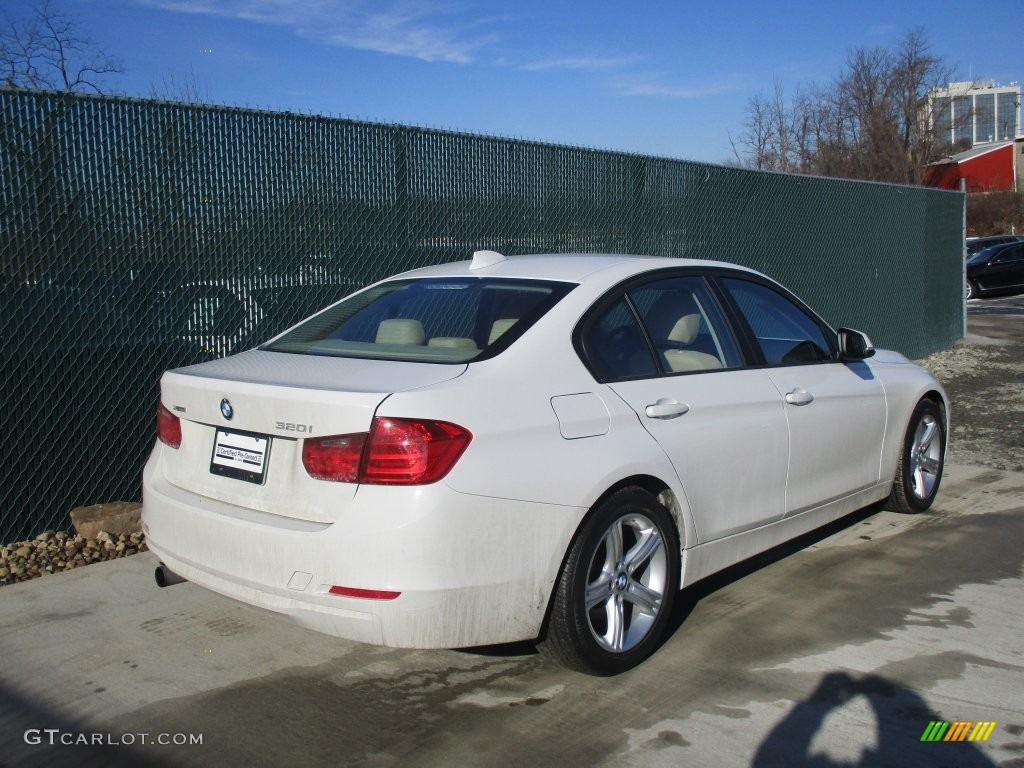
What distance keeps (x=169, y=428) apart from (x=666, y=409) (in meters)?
1.99

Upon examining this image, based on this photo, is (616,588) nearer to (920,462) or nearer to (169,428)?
(169,428)

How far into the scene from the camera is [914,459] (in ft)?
20.2

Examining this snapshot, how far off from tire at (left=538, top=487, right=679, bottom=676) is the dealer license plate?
3.73 ft

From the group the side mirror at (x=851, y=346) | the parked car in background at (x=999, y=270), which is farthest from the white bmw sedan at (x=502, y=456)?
the parked car in background at (x=999, y=270)

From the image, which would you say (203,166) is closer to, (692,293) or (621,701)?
(692,293)

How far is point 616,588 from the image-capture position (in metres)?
3.89

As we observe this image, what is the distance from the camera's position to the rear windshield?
3.97 m

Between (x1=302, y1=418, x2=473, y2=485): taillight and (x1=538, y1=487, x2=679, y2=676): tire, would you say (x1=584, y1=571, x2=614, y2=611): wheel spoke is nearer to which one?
(x1=538, y1=487, x2=679, y2=676): tire

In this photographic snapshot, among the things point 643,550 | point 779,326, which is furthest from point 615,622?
point 779,326

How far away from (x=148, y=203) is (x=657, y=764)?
4397mm

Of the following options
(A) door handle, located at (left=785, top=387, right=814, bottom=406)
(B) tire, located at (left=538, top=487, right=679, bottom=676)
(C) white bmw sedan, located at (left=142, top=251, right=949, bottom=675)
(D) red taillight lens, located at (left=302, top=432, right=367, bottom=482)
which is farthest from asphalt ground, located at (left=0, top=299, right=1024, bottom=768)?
(A) door handle, located at (left=785, top=387, right=814, bottom=406)

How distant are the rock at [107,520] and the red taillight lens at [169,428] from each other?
1.72 m

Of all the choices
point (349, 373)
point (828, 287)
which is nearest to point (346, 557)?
point (349, 373)

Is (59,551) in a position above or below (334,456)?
below
